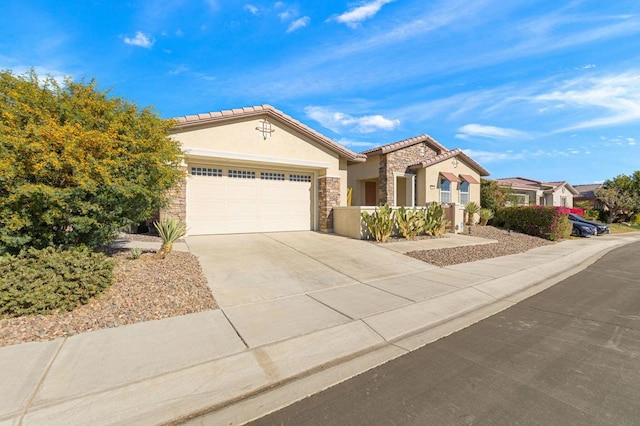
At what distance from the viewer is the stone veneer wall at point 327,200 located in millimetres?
13703

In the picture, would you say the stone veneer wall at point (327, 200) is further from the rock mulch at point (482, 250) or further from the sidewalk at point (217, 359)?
the sidewalk at point (217, 359)

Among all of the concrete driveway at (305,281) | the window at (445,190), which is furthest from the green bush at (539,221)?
the concrete driveway at (305,281)

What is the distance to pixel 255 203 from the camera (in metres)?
12.6

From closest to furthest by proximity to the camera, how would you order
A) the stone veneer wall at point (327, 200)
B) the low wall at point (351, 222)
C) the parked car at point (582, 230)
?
the low wall at point (351, 222)
the stone veneer wall at point (327, 200)
the parked car at point (582, 230)

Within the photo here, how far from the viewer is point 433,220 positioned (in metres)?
13.6

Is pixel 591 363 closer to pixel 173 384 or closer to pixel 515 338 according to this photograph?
pixel 515 338

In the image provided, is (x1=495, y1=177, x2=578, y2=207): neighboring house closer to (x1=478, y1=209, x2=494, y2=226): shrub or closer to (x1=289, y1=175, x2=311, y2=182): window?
(x1=478, y1=209, x2=494, y2=226): shrub

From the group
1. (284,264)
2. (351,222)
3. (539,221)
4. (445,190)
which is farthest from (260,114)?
(539,221)

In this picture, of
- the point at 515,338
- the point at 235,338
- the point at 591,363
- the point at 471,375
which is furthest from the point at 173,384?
the point at 591,363

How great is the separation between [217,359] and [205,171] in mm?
9446

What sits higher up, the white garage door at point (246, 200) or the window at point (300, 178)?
the window at point (300, 178)

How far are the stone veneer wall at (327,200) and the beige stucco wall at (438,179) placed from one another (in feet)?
22.3

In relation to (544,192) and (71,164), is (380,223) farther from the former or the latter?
(544,192)

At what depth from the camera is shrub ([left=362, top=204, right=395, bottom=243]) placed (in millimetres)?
11617
